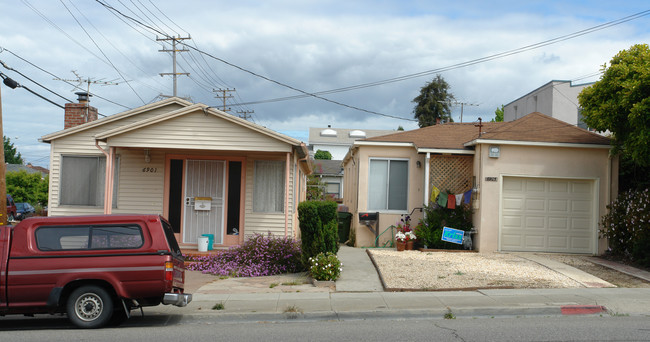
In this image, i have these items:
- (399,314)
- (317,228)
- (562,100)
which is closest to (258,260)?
(317,228)

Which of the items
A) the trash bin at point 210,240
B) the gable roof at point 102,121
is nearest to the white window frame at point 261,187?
the trash bin at point 210,240

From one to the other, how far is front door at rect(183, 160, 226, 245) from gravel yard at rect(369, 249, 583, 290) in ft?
14.0

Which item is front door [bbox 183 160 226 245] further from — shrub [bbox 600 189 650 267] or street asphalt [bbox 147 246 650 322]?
shrub [bbox 600 189 650 267]

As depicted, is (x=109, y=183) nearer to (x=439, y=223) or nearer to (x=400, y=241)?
(x=400, y=241)

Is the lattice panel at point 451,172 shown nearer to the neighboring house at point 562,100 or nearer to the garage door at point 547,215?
the garage door at point 547,215

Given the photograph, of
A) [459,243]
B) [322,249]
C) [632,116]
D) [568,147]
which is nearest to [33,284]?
[322,249]

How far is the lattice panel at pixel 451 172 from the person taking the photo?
16.2m

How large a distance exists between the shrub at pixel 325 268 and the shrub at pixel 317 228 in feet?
1.50

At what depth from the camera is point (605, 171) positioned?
48.8 feet

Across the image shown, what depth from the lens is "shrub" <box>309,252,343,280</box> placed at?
36.1ft

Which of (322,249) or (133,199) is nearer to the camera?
(322,249)

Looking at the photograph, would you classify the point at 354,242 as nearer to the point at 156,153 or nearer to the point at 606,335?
the point at 156,153

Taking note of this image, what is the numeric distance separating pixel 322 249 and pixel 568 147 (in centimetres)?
764

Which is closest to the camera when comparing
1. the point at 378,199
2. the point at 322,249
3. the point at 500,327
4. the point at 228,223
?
the point at 500,327
